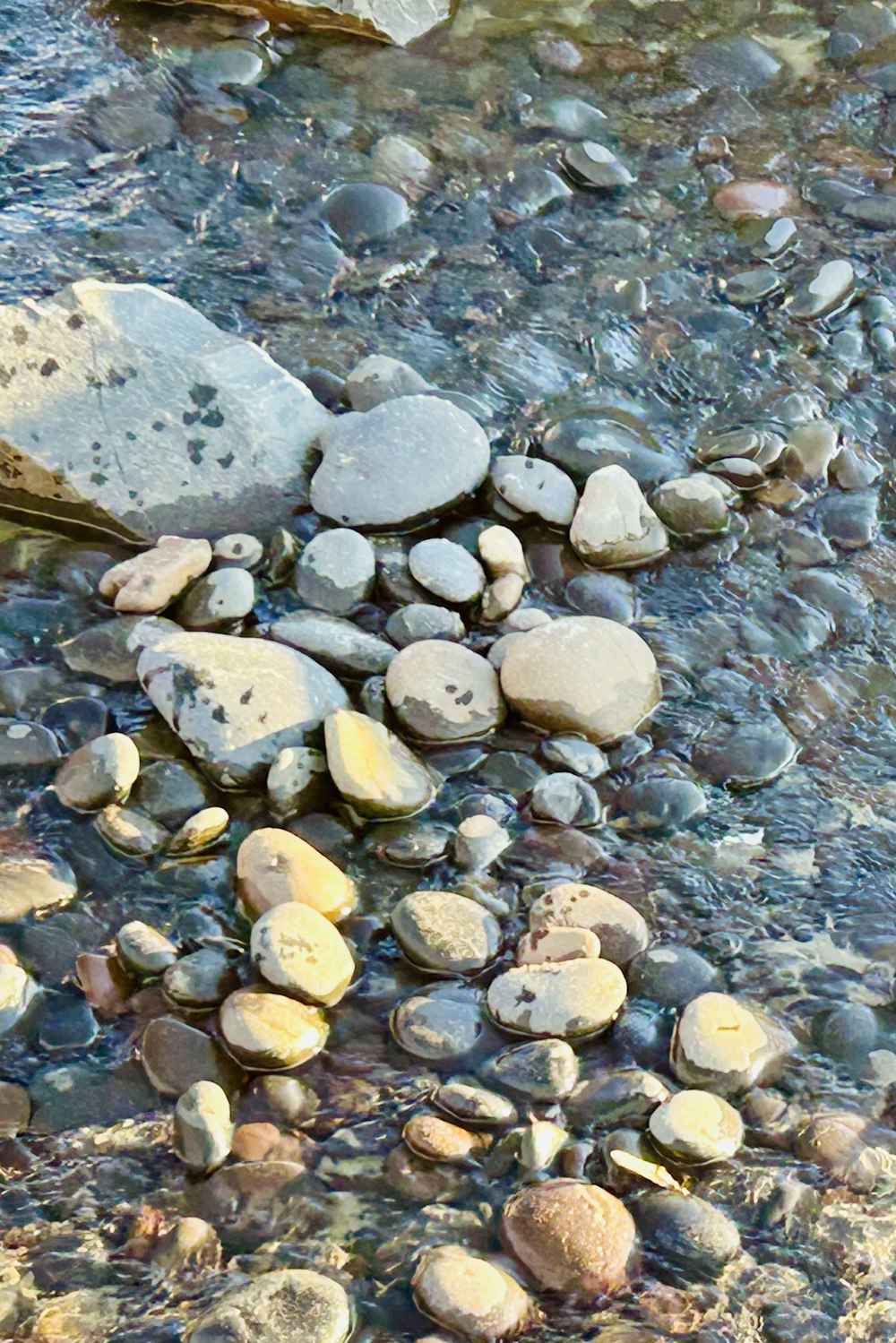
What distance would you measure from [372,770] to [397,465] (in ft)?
3.19

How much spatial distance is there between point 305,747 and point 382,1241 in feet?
3.54

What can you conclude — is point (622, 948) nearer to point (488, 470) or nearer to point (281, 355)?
point (488, 470)

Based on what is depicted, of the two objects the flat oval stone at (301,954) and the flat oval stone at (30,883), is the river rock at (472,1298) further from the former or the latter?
the flat oval stone at (30,883)

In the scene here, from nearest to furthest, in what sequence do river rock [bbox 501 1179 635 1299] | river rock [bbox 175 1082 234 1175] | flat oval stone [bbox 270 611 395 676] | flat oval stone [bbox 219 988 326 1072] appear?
river rock [bbox 501 1179 635 1299], river rock [bbox 175 1082 234 1175], flat oval stone [bbox 219 988 326 1072], flat oval stone [bbox 270 611 395 676]

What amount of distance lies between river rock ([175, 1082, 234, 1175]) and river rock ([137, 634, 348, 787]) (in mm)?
777

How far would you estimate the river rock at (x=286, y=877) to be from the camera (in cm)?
267

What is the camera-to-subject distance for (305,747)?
294 cm

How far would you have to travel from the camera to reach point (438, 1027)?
8.25ft

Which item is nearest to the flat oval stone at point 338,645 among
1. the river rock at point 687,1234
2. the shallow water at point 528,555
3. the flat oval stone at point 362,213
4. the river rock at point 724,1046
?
the shallow water at point 528,555

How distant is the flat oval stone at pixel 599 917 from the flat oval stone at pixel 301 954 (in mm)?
411

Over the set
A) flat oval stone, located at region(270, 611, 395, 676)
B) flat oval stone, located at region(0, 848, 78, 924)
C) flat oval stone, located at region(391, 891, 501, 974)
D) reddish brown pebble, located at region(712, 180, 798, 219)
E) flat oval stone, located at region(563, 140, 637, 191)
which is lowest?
flat oval stone, located at region(0, 848, 78, 924)

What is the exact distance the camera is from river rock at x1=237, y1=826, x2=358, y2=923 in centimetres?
A: 267

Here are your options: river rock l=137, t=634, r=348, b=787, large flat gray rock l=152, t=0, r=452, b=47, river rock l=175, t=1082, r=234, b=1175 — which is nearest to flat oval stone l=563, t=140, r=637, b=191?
large flat gray rock l=152, t=0, r=452, b=47

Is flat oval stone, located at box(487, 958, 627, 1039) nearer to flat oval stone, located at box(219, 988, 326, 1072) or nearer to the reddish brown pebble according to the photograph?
flat oval stone, located at box(219, 988, 326, 1072)
